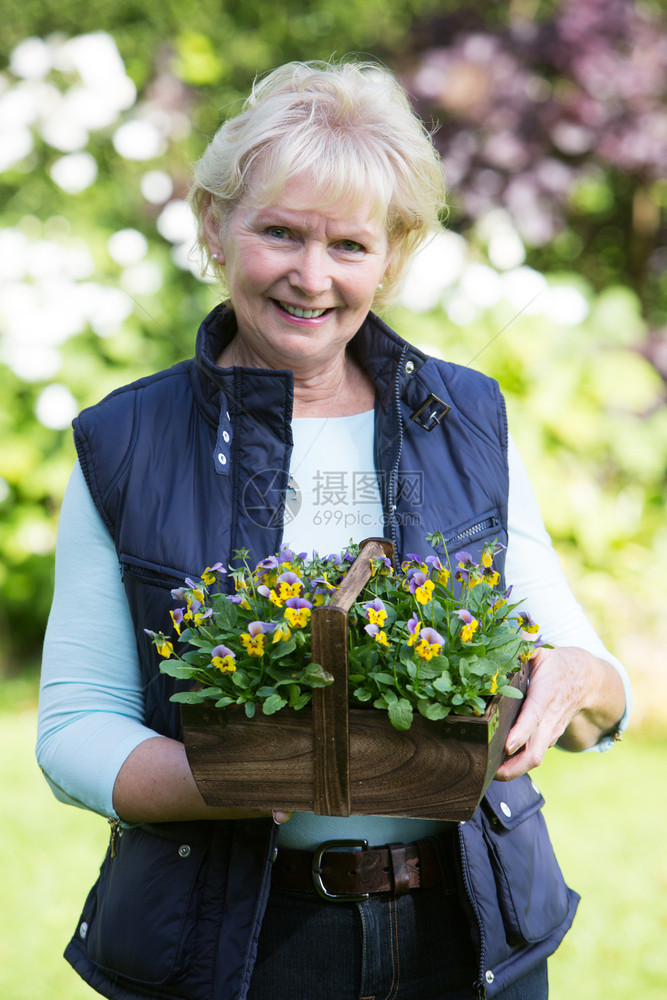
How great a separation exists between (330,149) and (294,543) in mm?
661

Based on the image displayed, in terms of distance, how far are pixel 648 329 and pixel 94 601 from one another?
441cm

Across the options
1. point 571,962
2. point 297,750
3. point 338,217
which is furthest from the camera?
point 571,962

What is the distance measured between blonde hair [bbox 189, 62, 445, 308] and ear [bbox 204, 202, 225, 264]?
13 millimetres

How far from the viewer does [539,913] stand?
1621 millimetres

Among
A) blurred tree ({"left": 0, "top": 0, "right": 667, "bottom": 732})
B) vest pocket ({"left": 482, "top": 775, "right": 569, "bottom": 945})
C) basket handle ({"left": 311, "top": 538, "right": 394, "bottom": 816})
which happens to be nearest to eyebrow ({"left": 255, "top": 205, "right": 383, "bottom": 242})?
basket handle ({"left": 311, "top": 538, "right": 394, "bottom": 816})

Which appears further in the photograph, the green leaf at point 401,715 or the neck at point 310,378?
the neck at point 310,378

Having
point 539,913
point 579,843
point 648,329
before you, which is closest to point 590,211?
point 648,329

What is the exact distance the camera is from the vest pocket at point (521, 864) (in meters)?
1.57

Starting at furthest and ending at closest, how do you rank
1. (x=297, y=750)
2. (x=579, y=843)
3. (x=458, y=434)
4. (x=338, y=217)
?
(x=579, y=843) < (x=458, y=434) < (x=338, y=217) < (x=297, y=750)

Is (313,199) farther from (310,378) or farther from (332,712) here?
(332,712)

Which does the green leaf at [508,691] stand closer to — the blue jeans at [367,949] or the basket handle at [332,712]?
the basket handle at [332,712]

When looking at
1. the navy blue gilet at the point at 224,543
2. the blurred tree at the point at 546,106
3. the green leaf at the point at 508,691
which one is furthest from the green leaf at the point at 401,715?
the blurred tree at the point at 546,106

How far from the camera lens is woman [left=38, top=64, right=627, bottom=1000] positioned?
4.94 ft

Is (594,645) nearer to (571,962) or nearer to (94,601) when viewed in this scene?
(94,601)
